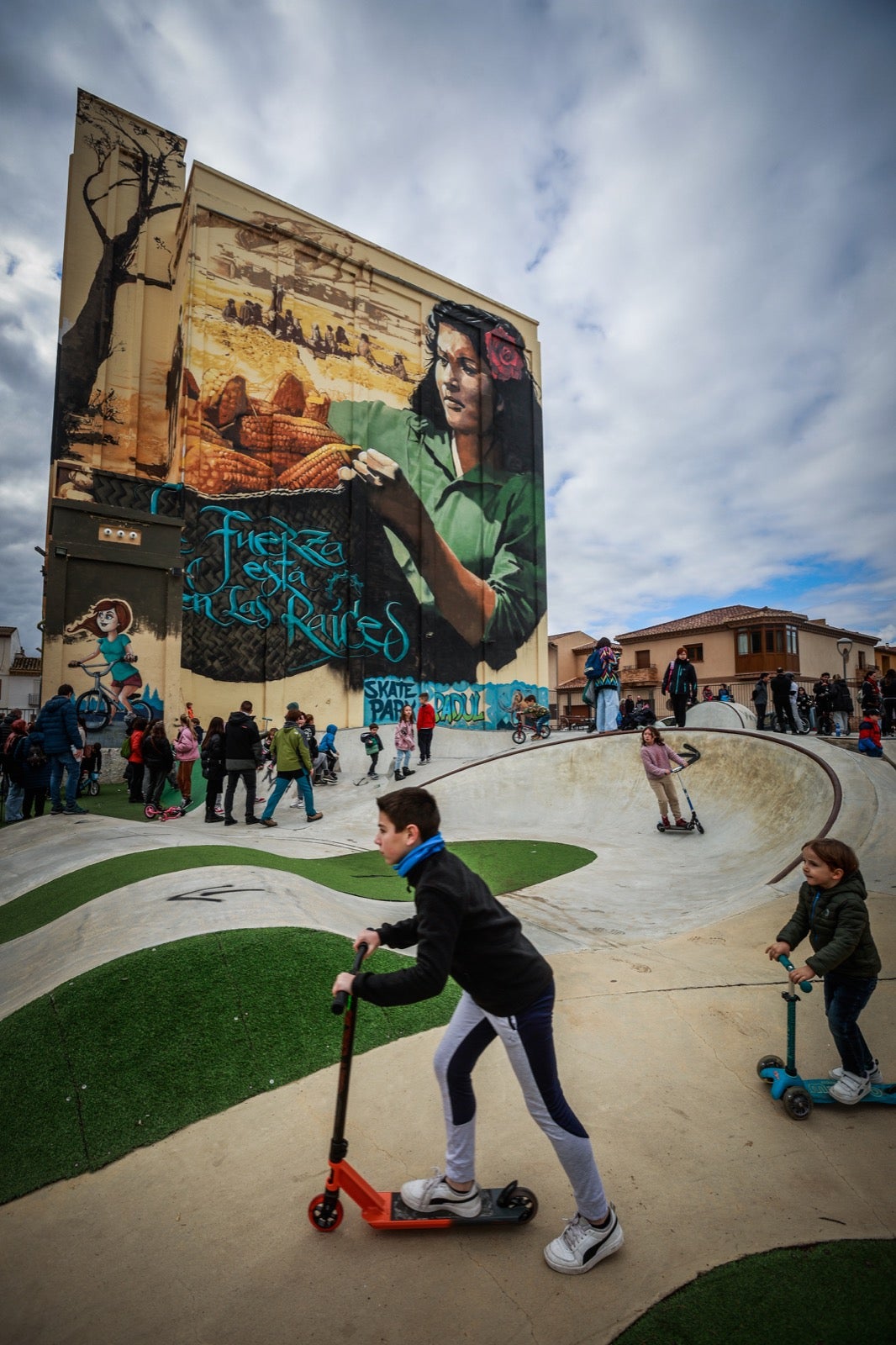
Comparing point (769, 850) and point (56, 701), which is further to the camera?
point (56, 701)

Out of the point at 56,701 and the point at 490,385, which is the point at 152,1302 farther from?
the point at 490,385

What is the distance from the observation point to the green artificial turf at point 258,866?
612cm

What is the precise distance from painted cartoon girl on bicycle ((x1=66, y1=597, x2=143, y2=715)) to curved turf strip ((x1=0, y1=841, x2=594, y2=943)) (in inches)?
426

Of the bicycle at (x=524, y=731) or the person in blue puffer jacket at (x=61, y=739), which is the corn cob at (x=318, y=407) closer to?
the bicycle at (x=524, y=731)

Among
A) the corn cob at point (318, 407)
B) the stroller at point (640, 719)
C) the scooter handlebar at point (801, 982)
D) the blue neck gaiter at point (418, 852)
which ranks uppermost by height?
the corn cob at point (318, 407)

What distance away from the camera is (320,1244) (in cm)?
240

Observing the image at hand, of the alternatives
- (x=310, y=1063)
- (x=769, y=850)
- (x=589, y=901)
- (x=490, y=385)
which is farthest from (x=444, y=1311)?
(x=490, y=385)

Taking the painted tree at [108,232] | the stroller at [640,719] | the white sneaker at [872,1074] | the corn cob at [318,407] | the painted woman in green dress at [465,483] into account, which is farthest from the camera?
the painted woman in green dress at [465,483]

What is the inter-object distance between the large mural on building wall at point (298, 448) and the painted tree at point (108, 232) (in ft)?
0.20

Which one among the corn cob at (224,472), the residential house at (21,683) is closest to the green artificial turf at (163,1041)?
the corn cob at (224,472)

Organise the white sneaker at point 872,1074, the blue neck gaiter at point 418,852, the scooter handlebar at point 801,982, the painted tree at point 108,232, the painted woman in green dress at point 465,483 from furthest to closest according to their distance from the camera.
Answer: the painted woman in green dress at point 465,483 → the painted tree at point 108,232 → the white sneaker at point 872,1074 → the scooter handlebar at point 801,982 → the blue neck gaiter at point 418,852

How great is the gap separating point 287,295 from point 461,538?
1001 centimetres

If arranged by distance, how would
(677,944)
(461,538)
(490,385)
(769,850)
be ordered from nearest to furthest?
(677,944)
(769,850)
(461,538)
(490,385)

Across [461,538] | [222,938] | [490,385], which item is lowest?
[222,938]
